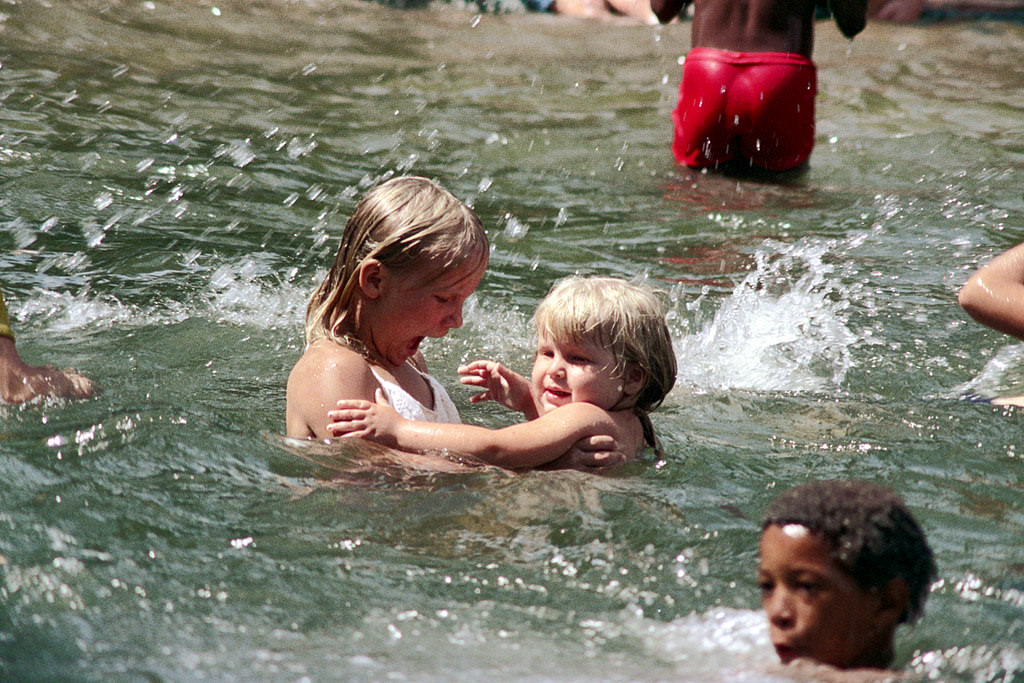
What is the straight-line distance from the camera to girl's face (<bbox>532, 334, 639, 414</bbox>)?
155 inches

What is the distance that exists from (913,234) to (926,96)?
461 centimetres

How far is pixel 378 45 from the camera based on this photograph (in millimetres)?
12516

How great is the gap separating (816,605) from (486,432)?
1458 millimetres

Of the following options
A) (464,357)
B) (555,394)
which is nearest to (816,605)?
(555,394)

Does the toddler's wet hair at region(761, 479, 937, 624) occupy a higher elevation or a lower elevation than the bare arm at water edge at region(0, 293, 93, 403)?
higher

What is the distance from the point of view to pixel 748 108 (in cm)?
809

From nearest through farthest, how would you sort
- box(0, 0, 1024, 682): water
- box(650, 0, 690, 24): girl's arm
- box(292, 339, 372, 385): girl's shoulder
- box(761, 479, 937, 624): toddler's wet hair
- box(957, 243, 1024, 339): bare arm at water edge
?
1. box(761, 479, 937, 624): toddler's wet hair
2. box(0, 0, 1024, 682): water
3. box(292, 339, 372, 385): girl's shoulder
4. box(957, 243, 1024, 339): bare arm at water edge
5. box(650, 0, 690, 24): girl's arm

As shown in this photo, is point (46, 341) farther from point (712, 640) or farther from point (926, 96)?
point (926, 96)

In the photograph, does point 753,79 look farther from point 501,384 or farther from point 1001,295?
point 501,384

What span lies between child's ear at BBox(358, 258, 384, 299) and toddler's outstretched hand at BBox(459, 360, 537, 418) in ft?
2.05

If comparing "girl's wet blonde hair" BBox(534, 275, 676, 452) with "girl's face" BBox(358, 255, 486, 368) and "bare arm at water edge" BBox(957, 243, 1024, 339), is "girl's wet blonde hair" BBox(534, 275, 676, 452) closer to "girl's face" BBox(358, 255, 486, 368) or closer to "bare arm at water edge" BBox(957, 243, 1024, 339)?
"girl's face" BBox(358, 255, 486, 368)

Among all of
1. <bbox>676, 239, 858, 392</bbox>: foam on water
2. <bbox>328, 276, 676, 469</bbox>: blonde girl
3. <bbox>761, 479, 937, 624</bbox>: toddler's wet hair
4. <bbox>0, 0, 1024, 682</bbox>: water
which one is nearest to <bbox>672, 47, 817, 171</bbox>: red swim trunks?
<bbox>0, 0, 1024, 682</bbox>: water

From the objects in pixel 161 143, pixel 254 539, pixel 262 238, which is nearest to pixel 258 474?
pixel 254 539

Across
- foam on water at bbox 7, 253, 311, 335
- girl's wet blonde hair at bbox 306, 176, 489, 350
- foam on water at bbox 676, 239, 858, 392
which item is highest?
girl's wet blonde hair at bbox 306, 176, 489, 350
